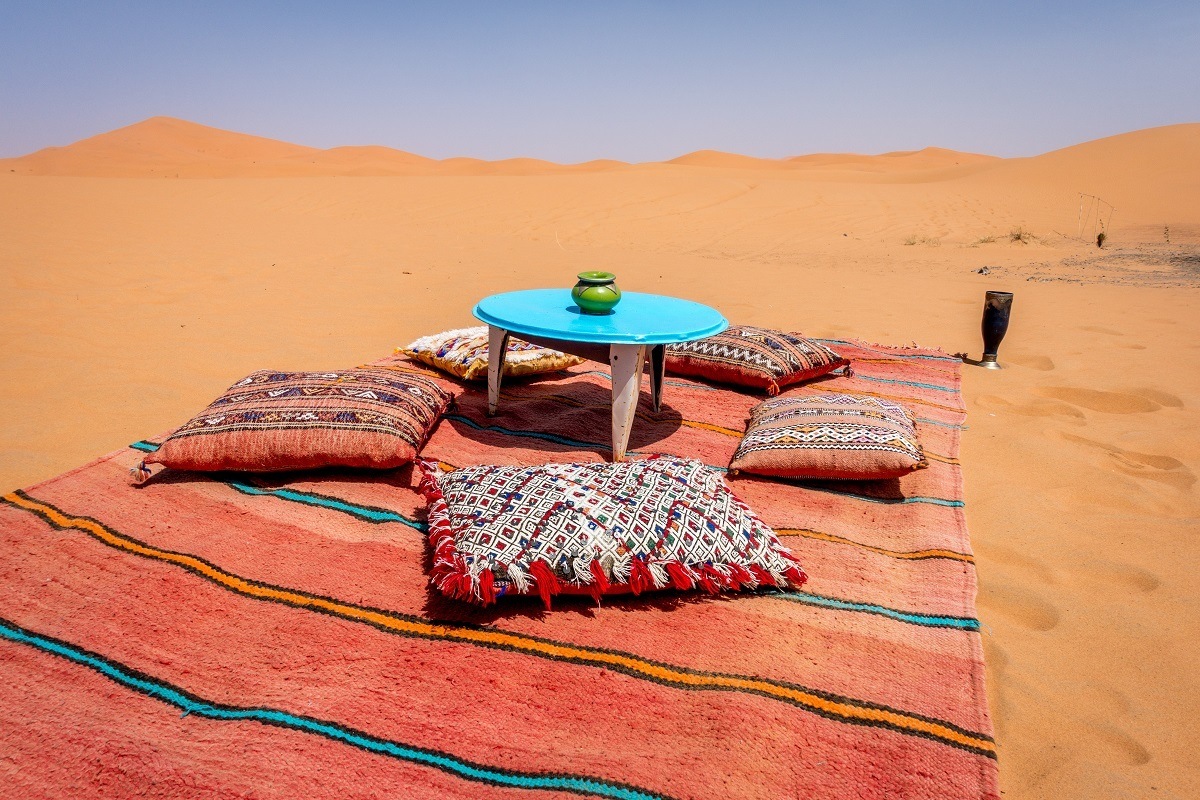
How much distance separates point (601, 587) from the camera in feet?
6.86

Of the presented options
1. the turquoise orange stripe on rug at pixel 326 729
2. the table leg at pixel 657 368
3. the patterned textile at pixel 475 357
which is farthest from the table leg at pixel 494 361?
the turquoise orange stripe on rug at pixel 326 729

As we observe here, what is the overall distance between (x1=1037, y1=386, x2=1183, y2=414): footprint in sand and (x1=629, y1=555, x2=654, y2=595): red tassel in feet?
11.0

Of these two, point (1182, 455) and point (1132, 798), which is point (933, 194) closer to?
point (1182, 455)

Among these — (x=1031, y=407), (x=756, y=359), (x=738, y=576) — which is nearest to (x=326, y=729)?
(x=738, y=576)

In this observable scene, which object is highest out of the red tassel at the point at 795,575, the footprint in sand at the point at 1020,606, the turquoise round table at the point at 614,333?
the turquoise round table at the point at 614,333

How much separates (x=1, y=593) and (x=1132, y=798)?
3058 mm

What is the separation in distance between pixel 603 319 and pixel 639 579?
4.92ft

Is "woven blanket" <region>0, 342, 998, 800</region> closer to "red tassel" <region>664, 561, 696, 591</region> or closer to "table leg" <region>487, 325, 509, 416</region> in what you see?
"red tassel" <region>664, 561, 696, 591</region>

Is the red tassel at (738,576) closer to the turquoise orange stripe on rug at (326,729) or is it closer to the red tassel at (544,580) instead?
the red tassel at (544,580)

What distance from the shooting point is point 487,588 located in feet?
6.62

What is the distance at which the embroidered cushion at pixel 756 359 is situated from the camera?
4.10 meters

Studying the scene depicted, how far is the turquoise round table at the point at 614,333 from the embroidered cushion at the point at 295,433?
0.66 m

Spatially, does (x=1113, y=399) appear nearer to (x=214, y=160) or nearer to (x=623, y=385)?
(x=623, y=385)

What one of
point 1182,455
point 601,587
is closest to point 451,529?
point 601,587
